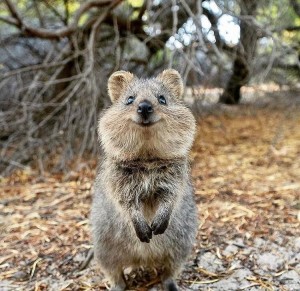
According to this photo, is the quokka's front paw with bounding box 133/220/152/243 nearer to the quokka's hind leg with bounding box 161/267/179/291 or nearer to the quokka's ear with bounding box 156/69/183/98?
the quokka's hind leg with bounding box 161/267/179/291

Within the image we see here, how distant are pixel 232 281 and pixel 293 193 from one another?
1.88 metres

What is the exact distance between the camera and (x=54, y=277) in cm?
371

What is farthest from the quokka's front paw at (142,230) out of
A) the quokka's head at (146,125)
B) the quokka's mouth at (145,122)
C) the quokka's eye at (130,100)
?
the quokka's eye at (130,100)

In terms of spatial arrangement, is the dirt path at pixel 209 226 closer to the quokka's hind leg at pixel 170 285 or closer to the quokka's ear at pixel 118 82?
the quokka's hind leg at pixel 170 285

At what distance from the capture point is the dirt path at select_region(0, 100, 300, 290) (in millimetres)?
3637

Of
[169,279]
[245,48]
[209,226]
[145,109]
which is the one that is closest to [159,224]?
[169,279]

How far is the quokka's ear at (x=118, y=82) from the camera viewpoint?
135 inches

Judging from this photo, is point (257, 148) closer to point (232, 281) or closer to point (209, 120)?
point (209, 120)

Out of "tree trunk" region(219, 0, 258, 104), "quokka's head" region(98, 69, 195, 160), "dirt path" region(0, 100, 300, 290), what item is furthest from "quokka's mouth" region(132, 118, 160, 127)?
"tree trunk" region(219, 0, 258, 104)

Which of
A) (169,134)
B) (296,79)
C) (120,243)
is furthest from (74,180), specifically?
(296,79)

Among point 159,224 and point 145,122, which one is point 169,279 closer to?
point 159,224

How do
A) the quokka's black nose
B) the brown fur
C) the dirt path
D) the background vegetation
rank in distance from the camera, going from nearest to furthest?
1. the quokka's black nose
2. the brown fur
3. the dirt path
4. the background vegetation

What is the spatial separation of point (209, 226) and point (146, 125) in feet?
5.76

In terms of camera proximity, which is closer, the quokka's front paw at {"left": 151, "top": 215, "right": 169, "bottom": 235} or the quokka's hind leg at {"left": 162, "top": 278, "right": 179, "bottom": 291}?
the quokka's front paw at {"left": 151, "top": 215, "right": 169, "bottom": 235}
